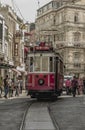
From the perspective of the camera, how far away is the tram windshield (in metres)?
34.4

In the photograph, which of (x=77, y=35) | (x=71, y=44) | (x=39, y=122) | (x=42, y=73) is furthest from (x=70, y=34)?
(x=39, y=122)

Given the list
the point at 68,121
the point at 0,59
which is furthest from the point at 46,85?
the point at 0,59

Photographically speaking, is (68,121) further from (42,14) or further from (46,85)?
(42,14)

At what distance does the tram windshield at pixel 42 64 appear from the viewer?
34.4 m

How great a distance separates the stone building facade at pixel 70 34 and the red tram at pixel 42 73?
255 ft

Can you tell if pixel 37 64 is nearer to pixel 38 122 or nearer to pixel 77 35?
pixel 38 122

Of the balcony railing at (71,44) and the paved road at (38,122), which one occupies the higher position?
the balcony railing at (71,44)

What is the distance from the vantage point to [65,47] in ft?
376

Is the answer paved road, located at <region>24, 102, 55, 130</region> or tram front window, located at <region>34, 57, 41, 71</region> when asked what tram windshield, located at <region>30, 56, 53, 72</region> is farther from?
paved road, located at <region>24, 102, 55, 130</region>

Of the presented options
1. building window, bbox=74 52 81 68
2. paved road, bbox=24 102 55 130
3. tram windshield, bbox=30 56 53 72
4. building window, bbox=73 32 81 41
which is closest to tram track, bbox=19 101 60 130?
paved road, bbox=24 102 55 130

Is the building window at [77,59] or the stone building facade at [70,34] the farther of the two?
the building window at [77,59]

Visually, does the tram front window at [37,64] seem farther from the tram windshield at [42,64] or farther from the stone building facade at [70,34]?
the stone building facade at [70,34]

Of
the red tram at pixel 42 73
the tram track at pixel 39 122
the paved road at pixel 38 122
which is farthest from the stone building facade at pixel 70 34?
the tram track at pixel 39 122

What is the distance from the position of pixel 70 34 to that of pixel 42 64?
82.7 meters
